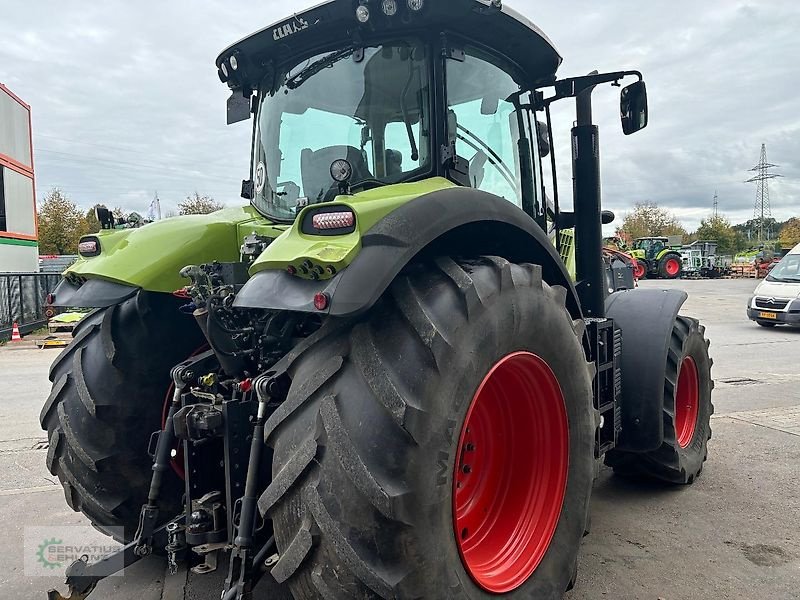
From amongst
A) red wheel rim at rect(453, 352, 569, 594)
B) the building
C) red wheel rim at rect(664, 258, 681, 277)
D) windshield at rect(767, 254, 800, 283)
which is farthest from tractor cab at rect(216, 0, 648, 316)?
red wheel rim at rect(664, 258, 681, 277)

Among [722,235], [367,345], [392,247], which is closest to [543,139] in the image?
[392,247]

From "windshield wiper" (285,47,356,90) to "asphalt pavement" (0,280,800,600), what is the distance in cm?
237

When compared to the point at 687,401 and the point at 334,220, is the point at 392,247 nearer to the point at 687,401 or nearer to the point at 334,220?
the point at 334,220

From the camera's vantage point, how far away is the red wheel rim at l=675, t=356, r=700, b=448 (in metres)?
4.49

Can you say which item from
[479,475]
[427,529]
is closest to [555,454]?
[479,475]

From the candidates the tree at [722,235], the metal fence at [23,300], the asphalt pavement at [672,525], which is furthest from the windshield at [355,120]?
the tree at [722,235]

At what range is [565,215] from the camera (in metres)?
3.94

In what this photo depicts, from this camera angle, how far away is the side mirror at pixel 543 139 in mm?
3670

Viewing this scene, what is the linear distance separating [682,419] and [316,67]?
11.6 ft

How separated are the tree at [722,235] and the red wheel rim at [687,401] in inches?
2222

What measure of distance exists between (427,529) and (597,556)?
69.5 inches

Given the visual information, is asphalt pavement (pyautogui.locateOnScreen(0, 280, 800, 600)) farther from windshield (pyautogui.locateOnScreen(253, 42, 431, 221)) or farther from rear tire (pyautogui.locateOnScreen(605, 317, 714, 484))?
windshield (pyautogui.locateOnScreen(253, 42, 431, 221))

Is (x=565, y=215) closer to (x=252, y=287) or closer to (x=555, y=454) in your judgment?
(x=555, y=454)

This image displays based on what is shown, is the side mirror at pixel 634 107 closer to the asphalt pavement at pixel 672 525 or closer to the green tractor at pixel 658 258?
the asphalt pavement at pixel 672 525
